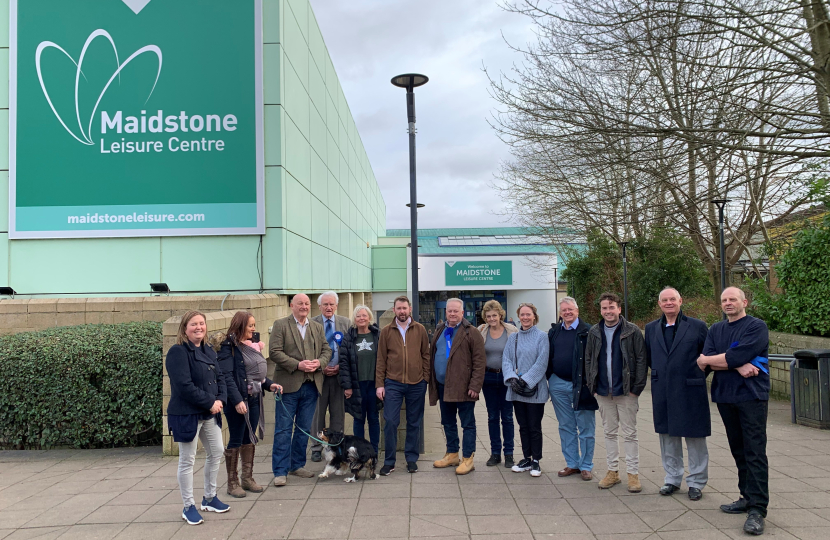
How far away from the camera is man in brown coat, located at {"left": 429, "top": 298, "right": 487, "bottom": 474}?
6.37 m

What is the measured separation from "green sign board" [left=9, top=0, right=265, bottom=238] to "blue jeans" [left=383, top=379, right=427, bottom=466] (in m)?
4.97

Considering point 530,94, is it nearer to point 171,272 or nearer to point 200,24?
point 200,24

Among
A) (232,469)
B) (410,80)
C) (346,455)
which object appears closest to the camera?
(232,469)

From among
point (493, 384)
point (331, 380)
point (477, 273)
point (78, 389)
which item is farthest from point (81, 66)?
point (477, 273)

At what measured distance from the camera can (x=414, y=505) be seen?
5.41m

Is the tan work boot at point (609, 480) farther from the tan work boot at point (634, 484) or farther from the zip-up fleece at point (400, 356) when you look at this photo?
the zip-up fleece at point (400, 356)

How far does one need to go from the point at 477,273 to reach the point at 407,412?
2782 cm

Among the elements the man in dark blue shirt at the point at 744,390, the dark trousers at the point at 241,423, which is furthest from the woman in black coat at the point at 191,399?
the man in dark blue shirt at the point at 744,390

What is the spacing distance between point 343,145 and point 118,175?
435 inches

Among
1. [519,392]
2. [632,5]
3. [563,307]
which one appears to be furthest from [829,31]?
[519,392]

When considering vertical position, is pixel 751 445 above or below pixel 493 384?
below

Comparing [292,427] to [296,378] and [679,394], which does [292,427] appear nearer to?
[296,378]

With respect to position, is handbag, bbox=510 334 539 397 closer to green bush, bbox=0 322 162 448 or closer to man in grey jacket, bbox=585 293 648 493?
man in grey jacket, bbox=585 293 648 493

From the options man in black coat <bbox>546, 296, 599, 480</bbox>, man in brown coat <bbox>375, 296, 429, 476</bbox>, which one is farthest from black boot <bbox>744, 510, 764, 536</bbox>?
man in brown coat <bbox>375, 296, 429, 476</bbox>
